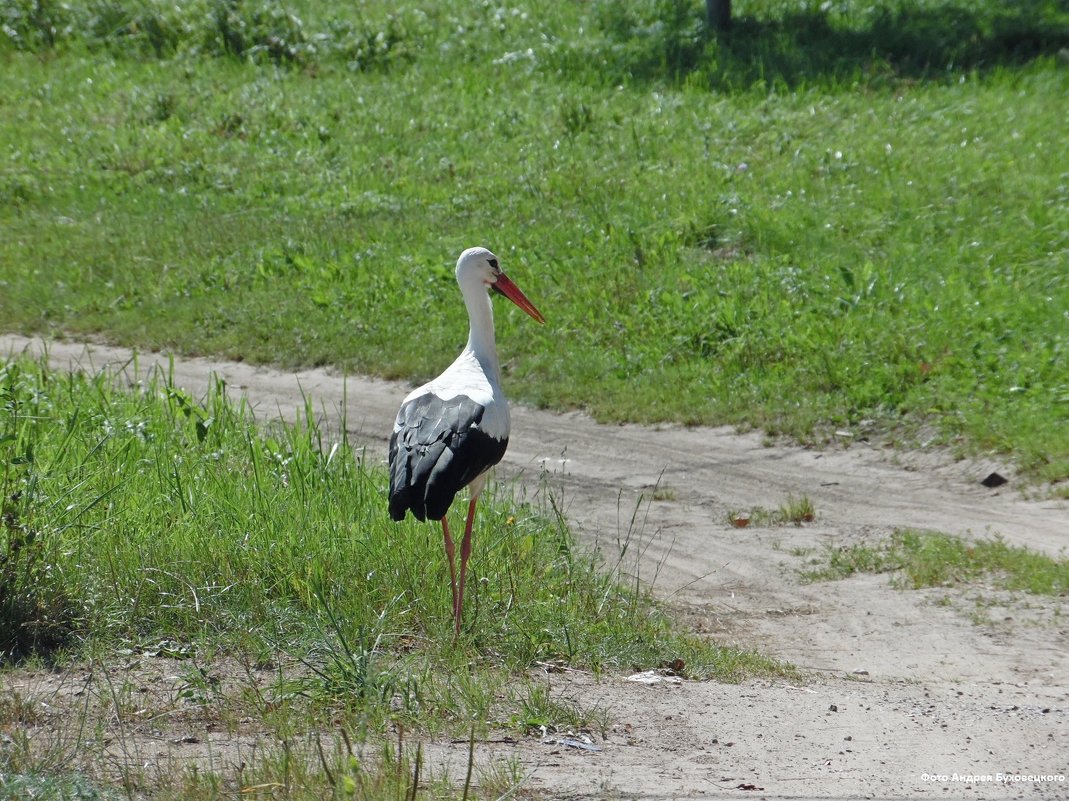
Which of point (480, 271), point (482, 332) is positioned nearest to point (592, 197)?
point (480, 271)

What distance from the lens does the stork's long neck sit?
698 centimetres

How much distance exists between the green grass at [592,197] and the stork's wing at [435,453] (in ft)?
14.3

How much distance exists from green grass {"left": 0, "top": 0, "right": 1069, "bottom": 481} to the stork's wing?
4.37 metres

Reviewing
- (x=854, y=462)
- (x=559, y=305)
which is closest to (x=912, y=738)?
(x=854, y=462)

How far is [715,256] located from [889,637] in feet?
22.0

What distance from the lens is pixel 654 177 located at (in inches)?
585

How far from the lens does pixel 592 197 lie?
14578 mm

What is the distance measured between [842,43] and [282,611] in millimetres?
14619

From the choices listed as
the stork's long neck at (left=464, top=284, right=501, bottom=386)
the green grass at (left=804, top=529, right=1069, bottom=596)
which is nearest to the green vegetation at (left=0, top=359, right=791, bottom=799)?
the stork's long neck at (left=464, top=284, right=501, bottom=386)

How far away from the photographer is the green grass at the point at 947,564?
7.12 meters

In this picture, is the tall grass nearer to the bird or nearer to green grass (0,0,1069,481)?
the bird

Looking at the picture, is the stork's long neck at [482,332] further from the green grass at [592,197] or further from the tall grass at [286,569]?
the green grass at [592,197]

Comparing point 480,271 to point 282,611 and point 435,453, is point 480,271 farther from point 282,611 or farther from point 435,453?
point 282,611

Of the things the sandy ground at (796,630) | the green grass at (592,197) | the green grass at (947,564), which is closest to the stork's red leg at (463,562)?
the sandy ground at (796,630)
